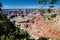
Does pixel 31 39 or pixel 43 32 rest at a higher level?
pixel 31 39

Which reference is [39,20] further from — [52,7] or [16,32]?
[16,32]

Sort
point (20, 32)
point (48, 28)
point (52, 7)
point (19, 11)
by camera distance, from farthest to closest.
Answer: point (19, 11)
point (52, 7)
point (48, 28)
point (20, 32)

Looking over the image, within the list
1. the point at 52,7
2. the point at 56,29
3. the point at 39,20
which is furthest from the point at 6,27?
the point at 52,7

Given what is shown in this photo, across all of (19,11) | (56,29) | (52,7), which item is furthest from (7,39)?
(19,11)

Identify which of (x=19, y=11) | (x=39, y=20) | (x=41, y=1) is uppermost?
(x=41, y=1)

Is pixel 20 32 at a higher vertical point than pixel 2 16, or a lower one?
lower

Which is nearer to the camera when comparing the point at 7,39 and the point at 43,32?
the point at 7,39

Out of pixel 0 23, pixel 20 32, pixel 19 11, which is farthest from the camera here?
pixel 19 11

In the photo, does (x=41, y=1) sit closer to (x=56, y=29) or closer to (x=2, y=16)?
(x=56, y=29)

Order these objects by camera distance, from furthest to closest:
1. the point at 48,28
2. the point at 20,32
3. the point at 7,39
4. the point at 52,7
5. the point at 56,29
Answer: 1. the point at 52,7
2. the point at 48,28
3. the point at 56,29
4. the point at 20,32
5. the point at 7,39
